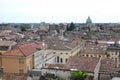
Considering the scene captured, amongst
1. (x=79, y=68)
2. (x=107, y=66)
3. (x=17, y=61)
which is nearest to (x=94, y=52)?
(x=107, y=66)

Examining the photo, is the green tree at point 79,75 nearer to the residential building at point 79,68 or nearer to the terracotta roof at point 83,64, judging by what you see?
the residential building at point 79,68

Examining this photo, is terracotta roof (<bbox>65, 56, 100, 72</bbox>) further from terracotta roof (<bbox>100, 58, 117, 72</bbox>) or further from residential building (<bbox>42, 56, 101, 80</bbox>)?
terracotta roof (<bbox>100, 58, 117, 72</bbox>)

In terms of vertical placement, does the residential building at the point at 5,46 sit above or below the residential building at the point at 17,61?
above

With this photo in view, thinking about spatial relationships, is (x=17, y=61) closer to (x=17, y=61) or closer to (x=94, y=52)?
(x=17, y=61)

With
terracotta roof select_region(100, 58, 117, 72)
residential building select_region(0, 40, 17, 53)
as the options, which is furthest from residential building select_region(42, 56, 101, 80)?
residential building select_region(0, 40, 17, 53)

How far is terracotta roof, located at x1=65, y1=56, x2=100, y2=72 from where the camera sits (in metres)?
33.4

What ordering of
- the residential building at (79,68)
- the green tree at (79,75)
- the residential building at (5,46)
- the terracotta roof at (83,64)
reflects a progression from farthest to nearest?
1. the residential building at (5,46)
2. the terracotta roof at (83,64)
3. the residential building at (79,68)
4. the green tree at (79,75)

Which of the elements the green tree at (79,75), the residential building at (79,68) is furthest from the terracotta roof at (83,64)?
the green tree at (79,75)

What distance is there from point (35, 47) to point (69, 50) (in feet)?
40.8

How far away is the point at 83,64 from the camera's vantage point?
3472 cm

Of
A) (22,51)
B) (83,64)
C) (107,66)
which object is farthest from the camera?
(107,66)

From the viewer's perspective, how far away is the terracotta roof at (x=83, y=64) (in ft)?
110

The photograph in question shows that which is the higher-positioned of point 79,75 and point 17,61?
point 17,61

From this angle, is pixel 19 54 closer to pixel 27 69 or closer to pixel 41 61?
pixel 27 69
